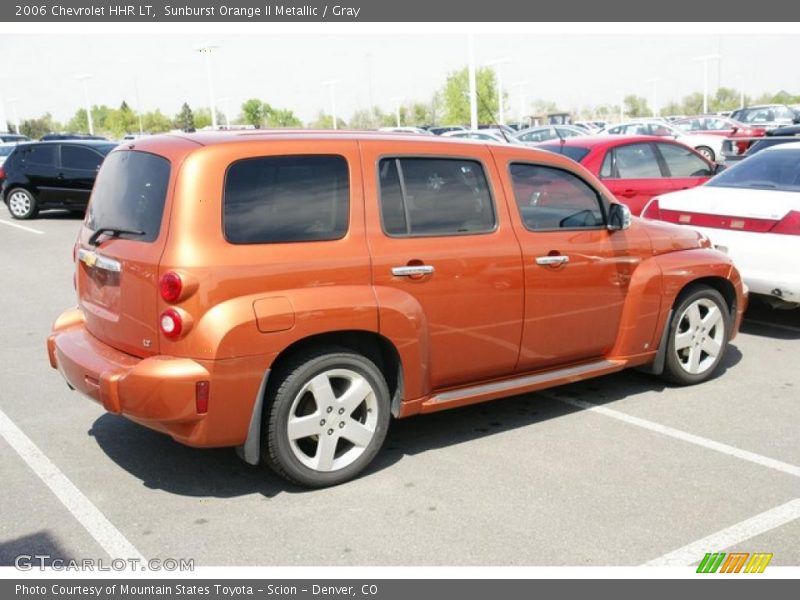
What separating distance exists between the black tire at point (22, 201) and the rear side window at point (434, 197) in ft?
49.1

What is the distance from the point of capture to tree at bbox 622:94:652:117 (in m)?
112

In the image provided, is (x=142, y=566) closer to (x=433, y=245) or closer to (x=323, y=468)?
(x=323, y=468)

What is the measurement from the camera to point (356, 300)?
4359mm

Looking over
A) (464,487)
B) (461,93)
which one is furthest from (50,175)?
(461,93)

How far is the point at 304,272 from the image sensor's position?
425 centimetres

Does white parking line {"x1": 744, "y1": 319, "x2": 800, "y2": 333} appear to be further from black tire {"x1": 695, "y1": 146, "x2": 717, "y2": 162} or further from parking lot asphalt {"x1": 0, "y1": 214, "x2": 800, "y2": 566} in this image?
black tire {"x1": 695, "y1": 146, "x2": 717, "y2": 162}

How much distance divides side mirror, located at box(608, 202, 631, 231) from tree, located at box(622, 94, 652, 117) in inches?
4323

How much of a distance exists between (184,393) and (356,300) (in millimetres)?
969

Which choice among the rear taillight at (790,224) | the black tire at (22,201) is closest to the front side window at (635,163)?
the rear taillight at (790,224)

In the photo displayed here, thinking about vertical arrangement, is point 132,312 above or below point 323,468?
above

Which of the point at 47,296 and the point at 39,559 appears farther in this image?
the point at 47,296

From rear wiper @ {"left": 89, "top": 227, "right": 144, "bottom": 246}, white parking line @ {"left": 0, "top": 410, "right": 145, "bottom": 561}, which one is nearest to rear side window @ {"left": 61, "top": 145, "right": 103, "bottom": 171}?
white parking line @ {"left": 0, "top": 410, "right": 145, "bottom": 561}
